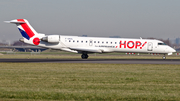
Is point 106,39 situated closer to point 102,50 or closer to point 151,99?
point 102,50

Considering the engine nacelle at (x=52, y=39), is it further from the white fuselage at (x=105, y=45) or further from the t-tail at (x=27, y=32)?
the t-tail at (x=27, y=32)

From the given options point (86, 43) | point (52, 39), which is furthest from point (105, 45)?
point (52, 39)

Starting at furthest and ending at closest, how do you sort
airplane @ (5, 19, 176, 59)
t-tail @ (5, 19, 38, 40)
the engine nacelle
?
1. t-tail @ (5, 19, 38, 40)
2. airplane @ (5, 19, 176, 59)
3. the engine nacelle

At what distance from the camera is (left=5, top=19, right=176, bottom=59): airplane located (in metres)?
38.9

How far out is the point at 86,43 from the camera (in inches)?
1539

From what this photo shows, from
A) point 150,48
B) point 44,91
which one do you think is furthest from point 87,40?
point 44,91

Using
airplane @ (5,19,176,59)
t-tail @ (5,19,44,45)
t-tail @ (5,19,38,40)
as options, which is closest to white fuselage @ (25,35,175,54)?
airplane @ (5,19,176,59)

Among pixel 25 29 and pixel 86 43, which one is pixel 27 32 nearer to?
pixel 25 29

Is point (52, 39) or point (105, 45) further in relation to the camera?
point (105, 45)

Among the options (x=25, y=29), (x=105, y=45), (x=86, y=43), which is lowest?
(x=105, y=45)

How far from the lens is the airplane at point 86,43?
38.9 meters

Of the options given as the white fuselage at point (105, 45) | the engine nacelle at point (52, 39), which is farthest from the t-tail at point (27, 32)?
the engine nacelle at point (52, 39)

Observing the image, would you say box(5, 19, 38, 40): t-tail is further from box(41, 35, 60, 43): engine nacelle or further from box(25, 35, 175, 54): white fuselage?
box(41, 35, 60, 43): engine nacelle

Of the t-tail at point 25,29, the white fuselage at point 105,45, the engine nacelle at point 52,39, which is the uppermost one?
the t-tail at point 25,29
